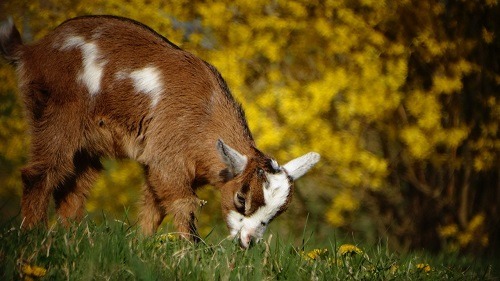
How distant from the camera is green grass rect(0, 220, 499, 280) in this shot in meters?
3.46

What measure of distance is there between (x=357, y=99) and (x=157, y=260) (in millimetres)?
3595

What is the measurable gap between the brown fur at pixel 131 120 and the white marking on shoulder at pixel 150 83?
1.3 inches

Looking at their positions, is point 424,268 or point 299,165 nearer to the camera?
point 424,268

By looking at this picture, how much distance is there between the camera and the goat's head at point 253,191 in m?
4.75

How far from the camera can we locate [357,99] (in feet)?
22.8

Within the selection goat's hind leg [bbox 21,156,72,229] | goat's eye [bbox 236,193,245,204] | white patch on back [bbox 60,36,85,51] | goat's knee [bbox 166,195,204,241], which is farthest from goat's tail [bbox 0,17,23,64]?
goat's eye [bbox 236,193,245,204]

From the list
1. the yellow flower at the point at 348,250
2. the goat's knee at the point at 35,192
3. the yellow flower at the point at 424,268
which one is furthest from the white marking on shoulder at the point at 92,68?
the yellow flower at the point at 424,268

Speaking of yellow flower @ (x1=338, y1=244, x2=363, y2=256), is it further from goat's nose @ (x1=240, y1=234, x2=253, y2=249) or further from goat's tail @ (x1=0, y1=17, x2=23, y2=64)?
goat's tail @ (x1=0, y1=17, x2=23, y2=64)

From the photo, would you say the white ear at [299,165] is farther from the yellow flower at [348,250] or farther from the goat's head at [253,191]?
the yellow flower at [348,250]

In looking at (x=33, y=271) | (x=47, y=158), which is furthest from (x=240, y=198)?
(x=33, y=271)

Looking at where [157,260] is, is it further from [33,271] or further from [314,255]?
[314,255]

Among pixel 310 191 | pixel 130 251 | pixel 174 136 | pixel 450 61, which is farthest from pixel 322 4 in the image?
pixel 130 251

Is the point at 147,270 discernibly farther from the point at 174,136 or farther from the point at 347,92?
the point at 347,92

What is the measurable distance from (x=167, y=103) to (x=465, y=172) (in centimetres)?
405
